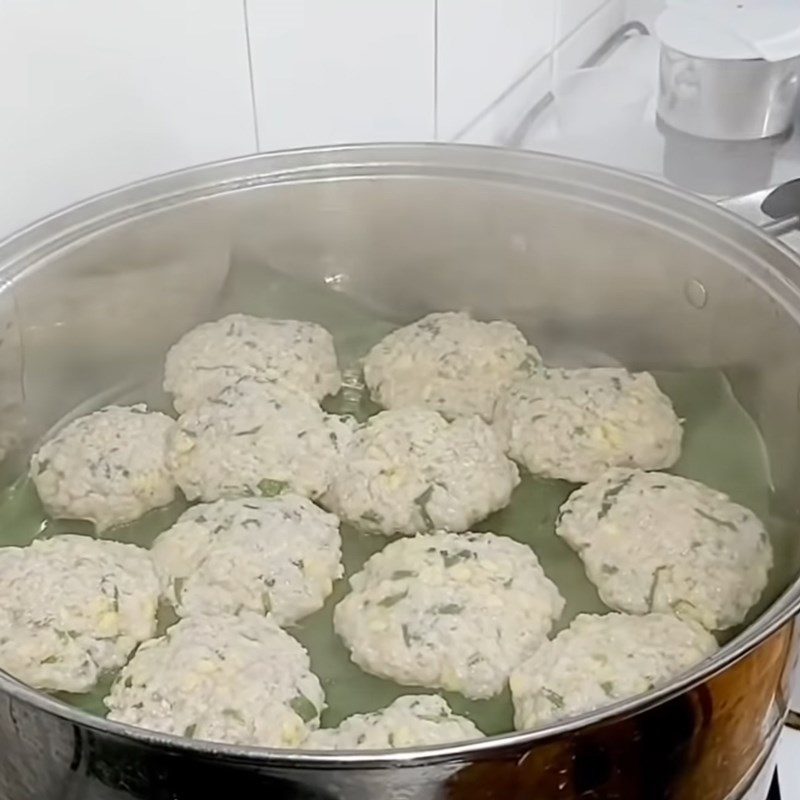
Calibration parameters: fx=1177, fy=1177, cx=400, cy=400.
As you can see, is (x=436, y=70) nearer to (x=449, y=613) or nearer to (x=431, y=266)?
(x=431, y=266)

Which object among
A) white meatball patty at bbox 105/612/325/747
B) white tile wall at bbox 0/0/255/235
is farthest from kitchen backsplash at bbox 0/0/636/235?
white meatball patty at bbox 105/612/325/747

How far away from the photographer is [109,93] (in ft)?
3.59

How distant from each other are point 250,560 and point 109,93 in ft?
1.48

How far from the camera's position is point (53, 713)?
2.15ft

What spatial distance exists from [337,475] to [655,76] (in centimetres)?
119

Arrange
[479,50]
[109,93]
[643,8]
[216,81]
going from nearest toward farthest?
[109,93] < [216,81] < [479,50] < [643,8]

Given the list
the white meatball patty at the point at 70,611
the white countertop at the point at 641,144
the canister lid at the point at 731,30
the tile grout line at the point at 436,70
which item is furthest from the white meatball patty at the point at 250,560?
the canister lid at the point at 731,30

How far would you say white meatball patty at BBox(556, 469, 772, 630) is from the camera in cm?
103

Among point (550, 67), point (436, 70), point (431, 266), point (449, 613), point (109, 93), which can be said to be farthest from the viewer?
point (550, 67)

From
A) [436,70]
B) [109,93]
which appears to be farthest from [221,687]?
[436,70]

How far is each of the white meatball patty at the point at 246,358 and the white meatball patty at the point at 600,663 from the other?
0.43 m

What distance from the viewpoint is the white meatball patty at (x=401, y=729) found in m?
0.86

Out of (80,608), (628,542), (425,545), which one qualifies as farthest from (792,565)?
(80,608)

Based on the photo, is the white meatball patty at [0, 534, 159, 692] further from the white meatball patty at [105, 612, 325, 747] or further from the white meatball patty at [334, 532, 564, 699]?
the white meatball patty at [334, 532, 564, 699]
